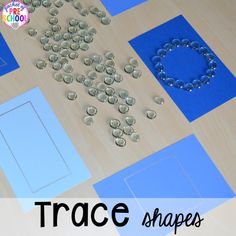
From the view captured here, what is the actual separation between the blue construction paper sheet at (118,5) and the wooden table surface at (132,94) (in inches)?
0.5

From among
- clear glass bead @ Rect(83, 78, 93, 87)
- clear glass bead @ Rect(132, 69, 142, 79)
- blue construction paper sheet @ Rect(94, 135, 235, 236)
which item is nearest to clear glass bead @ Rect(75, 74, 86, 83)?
clear glass bead @ Rect(83, 78, 93, 87)

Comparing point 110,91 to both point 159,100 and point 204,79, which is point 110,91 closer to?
point 159,100

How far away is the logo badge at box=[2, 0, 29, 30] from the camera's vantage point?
1067 millimetres

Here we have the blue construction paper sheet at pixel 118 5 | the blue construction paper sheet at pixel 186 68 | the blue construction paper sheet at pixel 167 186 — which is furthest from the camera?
the blue construction paper sheet at pixel 118 5

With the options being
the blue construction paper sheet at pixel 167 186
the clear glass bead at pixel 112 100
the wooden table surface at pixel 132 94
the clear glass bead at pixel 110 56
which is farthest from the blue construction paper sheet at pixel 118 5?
the blue construction paper sheet at pixel 167 186

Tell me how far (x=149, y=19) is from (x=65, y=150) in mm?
373

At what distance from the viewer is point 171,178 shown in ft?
2.99

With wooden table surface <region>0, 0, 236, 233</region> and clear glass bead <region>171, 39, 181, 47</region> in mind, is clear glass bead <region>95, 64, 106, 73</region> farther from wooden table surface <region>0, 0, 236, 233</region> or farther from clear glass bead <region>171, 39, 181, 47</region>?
clear glass bead <region>171, 39, 181, 47</region>

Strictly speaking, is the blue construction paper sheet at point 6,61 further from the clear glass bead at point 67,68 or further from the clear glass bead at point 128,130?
the clear glass bead at point 128,130

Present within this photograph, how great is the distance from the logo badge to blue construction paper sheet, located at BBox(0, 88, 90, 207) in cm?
20

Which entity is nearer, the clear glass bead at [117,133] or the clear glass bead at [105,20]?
the clear glass bead at [117,133]

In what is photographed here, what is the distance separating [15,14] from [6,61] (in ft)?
0.42

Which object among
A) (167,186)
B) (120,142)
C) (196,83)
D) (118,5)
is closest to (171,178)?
(167,186)

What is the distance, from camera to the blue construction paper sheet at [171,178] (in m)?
0.90
